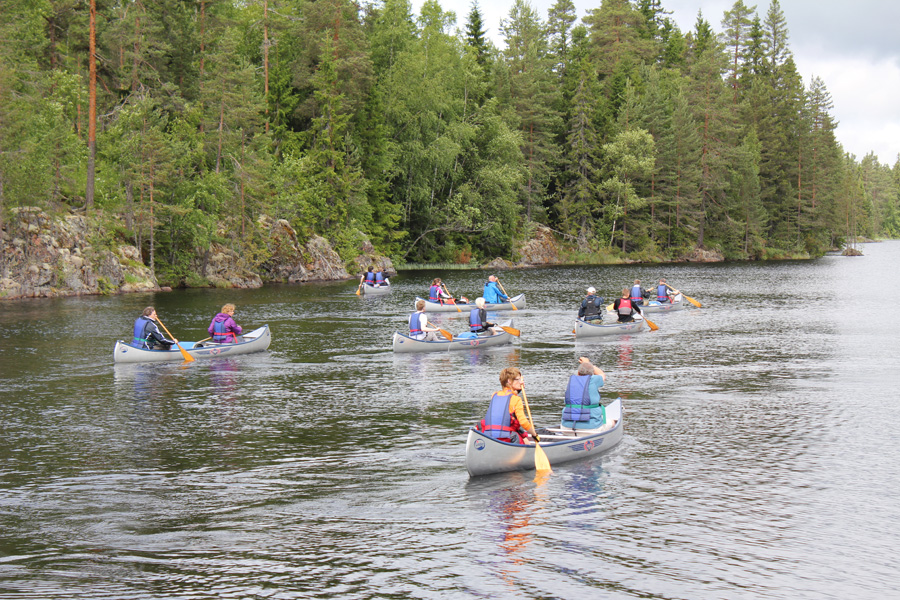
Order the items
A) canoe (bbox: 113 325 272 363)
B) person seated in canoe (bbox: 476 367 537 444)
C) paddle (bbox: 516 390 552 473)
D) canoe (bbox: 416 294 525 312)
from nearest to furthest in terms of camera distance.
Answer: person seated in canoe (bbox: 476 367 537 444) → paddle (bbox: 516 390 552 473) → canoe (bbox: 113 325 272 363) → canoe (bbox: 416 294 525 312)

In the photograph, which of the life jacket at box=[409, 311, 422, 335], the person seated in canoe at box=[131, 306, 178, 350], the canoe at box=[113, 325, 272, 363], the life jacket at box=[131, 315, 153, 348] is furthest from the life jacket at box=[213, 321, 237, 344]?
the life jacket at box=[409, 311, 422, 335]

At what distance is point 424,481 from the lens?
1330 centimetres

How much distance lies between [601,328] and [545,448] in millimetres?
18479

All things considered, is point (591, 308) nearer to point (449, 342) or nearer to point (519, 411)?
point (449, 342)

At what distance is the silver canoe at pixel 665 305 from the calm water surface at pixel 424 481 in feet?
41.7

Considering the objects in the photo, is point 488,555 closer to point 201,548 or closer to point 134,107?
point 201,548

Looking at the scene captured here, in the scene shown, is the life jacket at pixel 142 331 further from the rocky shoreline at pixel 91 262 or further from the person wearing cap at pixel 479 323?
the rocky shoreline at pixel 91 262

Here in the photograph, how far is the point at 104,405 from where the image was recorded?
19.0 meters

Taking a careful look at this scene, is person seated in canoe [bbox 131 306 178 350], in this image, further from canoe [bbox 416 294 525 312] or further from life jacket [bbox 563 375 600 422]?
canoe [bbox 416 294 525 312]

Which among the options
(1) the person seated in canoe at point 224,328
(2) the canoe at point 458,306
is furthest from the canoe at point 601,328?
(1) the person seated in canoe at point 224,328

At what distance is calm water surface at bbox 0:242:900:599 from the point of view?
973 centimetres

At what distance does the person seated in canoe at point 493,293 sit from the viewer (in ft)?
135

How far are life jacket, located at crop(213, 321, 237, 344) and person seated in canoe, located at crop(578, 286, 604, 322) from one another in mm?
13923

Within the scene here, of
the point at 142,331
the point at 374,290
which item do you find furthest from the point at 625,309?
the point at 374,290
